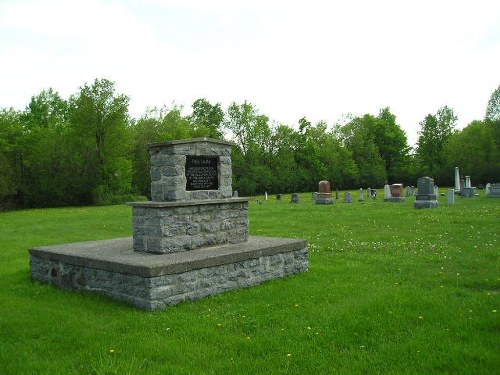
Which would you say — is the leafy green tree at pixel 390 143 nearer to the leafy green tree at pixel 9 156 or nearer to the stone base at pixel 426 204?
the stone base at pixel 426 204

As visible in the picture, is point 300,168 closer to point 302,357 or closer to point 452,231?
point 452,231

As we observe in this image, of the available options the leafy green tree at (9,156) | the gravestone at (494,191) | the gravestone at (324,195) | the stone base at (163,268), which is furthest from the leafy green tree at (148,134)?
the stone base at (163,268)

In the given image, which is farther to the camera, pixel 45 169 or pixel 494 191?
pixel 45 169

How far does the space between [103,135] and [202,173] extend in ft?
117

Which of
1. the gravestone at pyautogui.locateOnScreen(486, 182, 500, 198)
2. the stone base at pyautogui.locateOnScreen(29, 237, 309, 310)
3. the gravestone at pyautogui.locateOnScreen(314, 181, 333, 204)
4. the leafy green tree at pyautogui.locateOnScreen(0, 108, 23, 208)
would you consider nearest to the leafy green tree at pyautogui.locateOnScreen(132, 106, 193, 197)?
the leafy green tree at pyautogui.locateOnScreen(0, 108, 23, 208)

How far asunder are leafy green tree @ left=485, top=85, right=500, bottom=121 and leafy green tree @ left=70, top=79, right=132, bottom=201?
144ft

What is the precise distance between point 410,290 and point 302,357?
340cm

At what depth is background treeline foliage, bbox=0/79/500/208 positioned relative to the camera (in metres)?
42.1

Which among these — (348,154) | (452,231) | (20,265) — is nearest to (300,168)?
(348,154)

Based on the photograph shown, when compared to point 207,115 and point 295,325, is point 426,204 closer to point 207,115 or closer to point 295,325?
point 295,325

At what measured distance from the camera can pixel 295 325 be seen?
6.11 metres

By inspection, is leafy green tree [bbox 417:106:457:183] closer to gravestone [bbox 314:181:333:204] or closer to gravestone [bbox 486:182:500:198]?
gravestone [bbox 486:182:500:198]

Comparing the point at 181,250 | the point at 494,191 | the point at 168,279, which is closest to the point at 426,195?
the point at 494,191

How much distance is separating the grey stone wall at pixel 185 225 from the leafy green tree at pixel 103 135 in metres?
34.0
